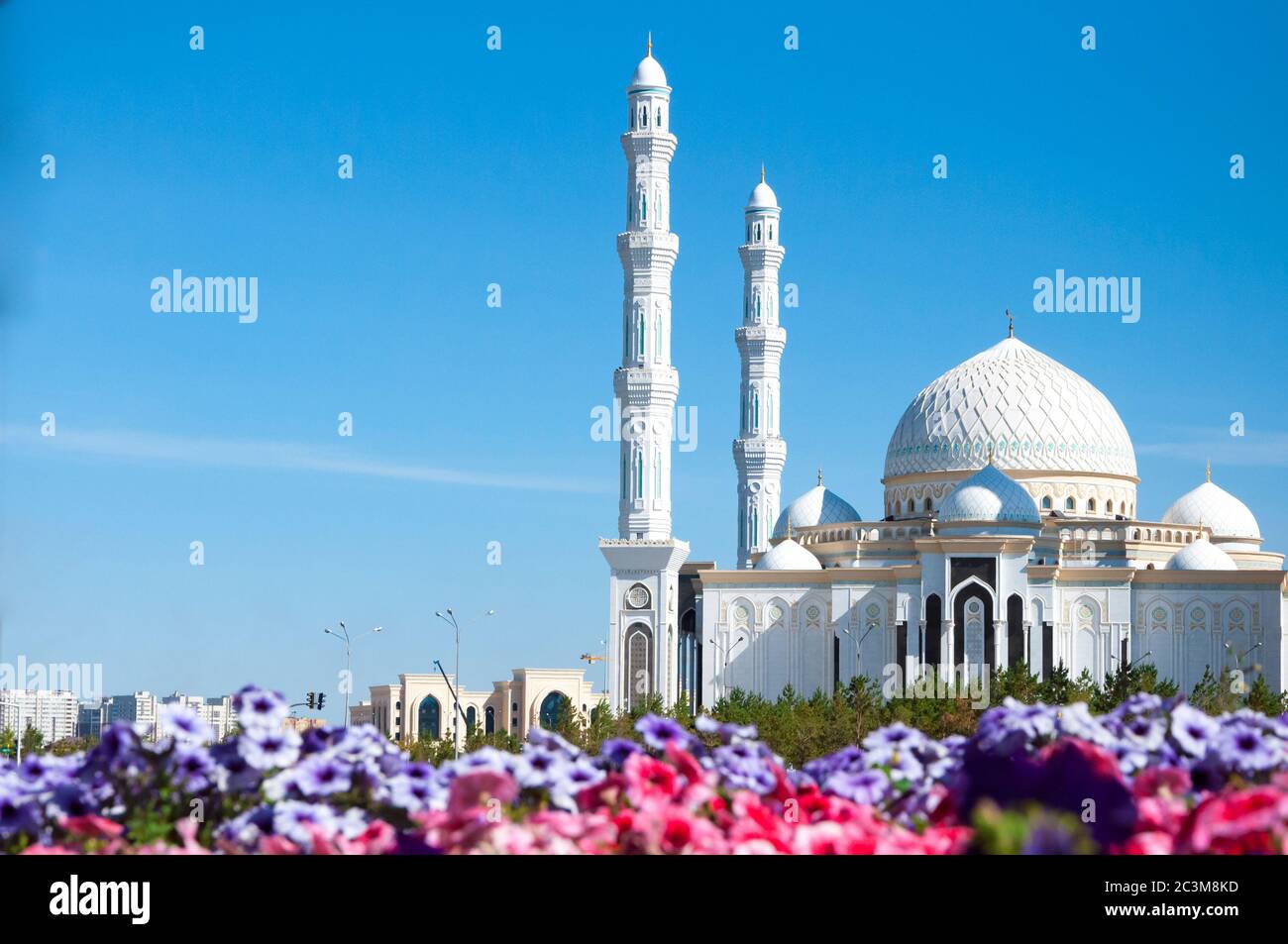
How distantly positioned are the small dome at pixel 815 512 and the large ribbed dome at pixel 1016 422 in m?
2.98

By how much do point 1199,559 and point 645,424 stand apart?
16.9m

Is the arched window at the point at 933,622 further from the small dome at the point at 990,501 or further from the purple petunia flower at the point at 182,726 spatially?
the purple petunia flower at the point at 182,726

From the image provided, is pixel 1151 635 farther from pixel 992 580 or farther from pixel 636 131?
pixel 636 131

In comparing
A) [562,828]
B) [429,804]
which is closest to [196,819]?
[429,804]

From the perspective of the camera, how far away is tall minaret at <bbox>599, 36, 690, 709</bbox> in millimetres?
54969

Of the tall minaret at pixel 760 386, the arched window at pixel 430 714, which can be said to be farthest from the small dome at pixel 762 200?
Result: the arched window at pixel 430 714

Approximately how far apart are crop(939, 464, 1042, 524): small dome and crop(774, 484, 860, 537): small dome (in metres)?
8.01

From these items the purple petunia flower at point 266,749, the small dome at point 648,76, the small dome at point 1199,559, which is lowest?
the purple petunia flower at point 266,749

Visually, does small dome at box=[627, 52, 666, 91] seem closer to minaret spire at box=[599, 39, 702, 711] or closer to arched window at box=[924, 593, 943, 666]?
minaret spire at box=[599, 39, 702, 711]

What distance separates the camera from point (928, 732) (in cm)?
3700

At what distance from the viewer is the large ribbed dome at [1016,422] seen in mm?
59438

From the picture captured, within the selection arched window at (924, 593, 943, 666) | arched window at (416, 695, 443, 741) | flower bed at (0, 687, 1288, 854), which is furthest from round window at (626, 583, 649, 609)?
flower bed at (0, 687, 1288, 854)

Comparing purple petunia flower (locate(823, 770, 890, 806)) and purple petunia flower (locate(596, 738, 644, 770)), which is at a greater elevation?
purple petunia flower (locate(596, 738, 644, 770))

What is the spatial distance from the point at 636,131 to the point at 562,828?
2009 inches
